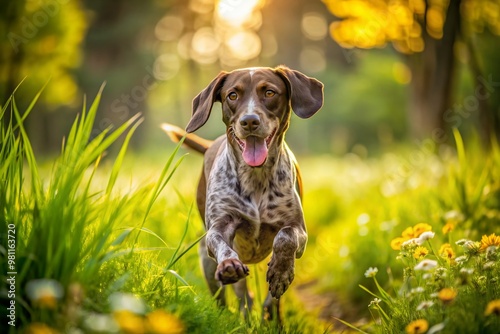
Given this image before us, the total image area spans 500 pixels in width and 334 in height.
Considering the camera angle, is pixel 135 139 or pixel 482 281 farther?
pixel 135 139

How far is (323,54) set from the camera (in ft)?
122

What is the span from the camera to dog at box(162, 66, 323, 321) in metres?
4.13

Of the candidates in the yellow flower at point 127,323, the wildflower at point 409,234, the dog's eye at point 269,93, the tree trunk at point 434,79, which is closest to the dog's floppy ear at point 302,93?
the dog's eye at point 269,93

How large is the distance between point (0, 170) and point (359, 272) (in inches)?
154

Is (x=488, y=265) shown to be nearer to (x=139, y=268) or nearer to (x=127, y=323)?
(x=139, y=268)

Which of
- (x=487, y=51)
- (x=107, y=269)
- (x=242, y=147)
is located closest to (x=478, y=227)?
(x=242, y=147)

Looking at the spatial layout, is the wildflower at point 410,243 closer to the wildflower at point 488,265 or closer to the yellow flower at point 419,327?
the wildflower at point 488,265

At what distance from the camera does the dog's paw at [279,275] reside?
3.74 m

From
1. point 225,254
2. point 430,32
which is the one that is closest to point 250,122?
point 225,254

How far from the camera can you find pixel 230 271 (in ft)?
11.3

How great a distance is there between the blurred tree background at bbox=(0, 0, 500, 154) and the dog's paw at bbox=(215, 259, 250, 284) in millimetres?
3078

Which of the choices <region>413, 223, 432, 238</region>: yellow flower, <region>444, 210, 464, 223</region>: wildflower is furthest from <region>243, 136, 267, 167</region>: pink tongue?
<region>444, 210, 464, 223</region>: wildflower

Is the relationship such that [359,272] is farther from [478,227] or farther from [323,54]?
[323,54]

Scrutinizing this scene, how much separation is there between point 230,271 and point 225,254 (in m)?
0.25
